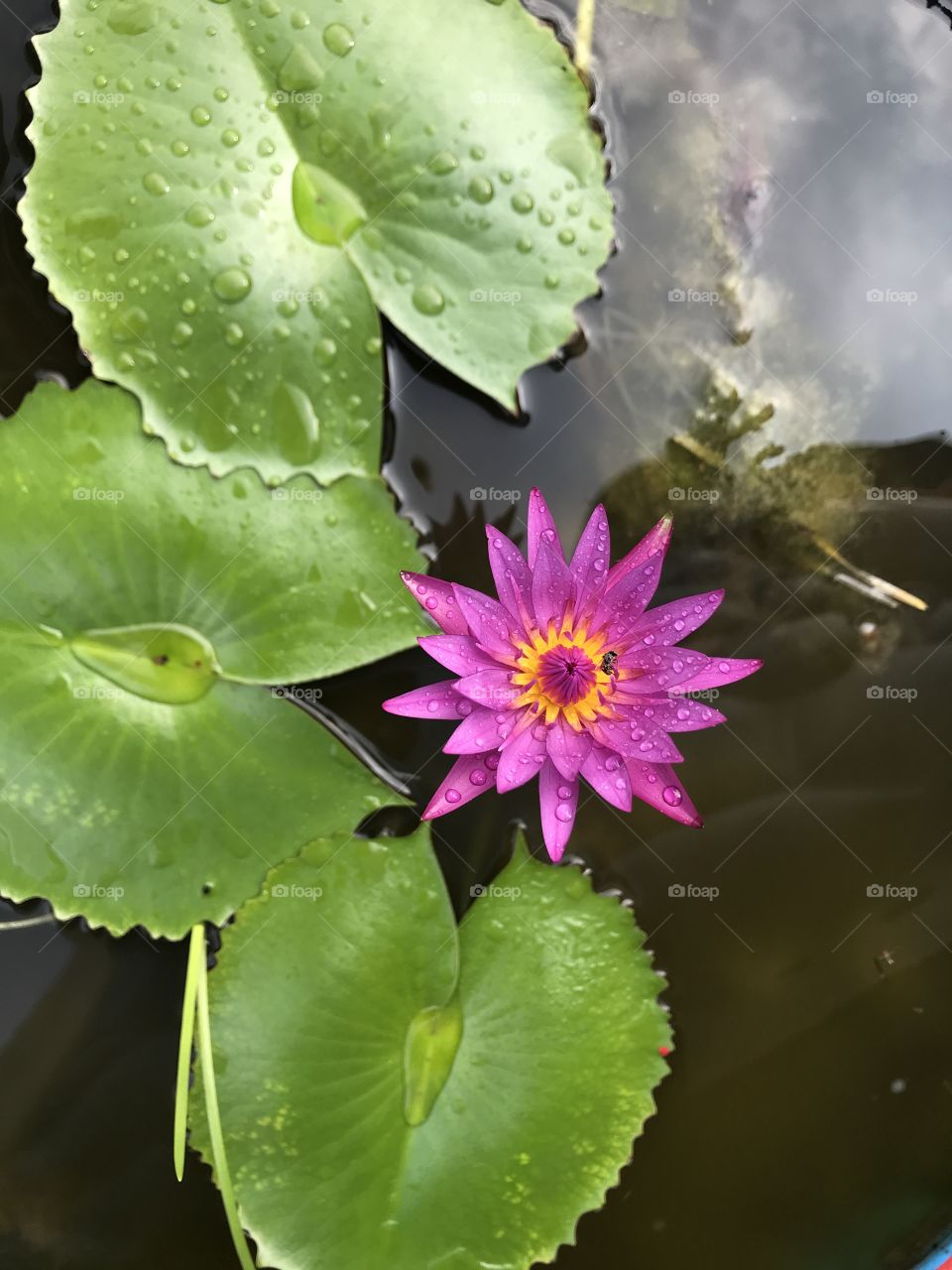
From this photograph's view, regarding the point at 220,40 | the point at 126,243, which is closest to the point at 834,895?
the point at 126,243

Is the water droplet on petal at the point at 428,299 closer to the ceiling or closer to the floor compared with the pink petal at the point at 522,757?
closer to the ceiling

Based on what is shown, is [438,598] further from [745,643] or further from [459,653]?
[745,643]

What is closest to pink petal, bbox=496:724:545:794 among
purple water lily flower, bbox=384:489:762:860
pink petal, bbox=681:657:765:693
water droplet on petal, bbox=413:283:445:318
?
purple water lily flower, bbox=384:489:762:860

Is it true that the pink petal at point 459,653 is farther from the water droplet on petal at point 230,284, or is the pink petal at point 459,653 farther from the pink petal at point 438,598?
the water droplet on petal at point 230,284

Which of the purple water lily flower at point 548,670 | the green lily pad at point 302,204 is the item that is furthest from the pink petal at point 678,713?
the green lily pad at point 302,204

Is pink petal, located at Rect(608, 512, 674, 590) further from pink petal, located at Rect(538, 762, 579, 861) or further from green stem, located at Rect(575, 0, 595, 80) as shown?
green stem, located at Rect(575, 0, 595, 80)
